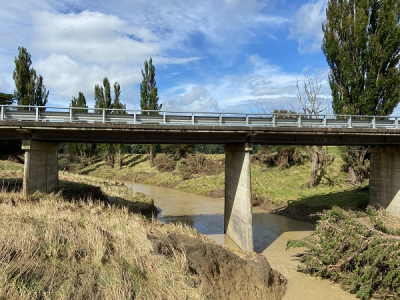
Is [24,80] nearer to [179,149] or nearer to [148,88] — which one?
[148,88]

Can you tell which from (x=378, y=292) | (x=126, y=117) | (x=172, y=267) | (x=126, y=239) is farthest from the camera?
(x=126, y=117)

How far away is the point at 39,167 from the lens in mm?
16234

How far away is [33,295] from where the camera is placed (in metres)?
4.91

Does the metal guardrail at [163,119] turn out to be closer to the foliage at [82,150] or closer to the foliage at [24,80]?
the foliage at [24,80]

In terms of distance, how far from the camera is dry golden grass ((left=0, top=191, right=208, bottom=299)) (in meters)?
5.49

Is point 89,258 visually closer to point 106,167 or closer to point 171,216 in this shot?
point 171,216

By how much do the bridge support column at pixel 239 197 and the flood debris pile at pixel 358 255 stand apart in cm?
316

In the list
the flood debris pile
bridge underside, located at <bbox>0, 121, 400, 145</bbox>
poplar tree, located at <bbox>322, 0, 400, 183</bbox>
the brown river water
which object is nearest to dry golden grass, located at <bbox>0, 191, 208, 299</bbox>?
bridge underside, located at <bbox>0, 121, 400, 145</bbox>

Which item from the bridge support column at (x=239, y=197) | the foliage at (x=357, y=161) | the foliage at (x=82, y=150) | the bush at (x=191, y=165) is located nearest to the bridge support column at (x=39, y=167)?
the bridge support column at (x=239, y=197)

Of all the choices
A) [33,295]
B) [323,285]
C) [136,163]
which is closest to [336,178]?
[323,285]

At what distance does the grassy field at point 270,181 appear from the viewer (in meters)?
27.8

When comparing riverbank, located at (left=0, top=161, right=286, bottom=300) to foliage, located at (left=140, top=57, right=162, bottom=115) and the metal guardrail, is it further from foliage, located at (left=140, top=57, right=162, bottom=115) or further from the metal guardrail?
foliage, located at (left=140, top=57, right=162, bottom=115)

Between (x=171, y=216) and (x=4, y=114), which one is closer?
(x=4, y=114)

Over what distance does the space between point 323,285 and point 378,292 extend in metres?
2.24
